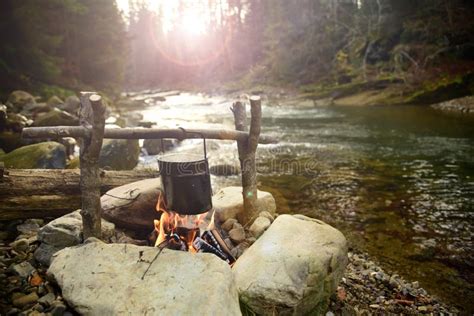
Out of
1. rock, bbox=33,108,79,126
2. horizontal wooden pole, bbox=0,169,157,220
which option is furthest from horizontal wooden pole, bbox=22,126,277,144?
rock, bbox=33,108,79,126

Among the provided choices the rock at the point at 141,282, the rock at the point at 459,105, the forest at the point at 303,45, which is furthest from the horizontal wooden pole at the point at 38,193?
the rock at the point at 459,105

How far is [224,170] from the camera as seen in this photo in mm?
10375

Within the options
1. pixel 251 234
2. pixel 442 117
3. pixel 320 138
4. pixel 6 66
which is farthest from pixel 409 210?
pixel 6 66

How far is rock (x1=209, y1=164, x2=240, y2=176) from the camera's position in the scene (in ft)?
33.9

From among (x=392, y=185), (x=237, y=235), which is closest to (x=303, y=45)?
(x=392, y=185)

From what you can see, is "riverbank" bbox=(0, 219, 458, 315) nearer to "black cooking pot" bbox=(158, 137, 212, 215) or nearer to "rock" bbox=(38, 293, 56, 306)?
"rock" bbox=(38, 293, 56, 306)

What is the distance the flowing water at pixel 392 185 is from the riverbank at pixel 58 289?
43cm

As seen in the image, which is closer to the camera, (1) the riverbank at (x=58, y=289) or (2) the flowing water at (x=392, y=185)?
(1) the riverbank at (x=58, y=289)

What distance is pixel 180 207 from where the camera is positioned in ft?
12.2

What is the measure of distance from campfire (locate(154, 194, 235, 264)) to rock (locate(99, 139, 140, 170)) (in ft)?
18.3

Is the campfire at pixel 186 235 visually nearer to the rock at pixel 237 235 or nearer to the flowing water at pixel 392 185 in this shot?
the rock at pixel 237 235

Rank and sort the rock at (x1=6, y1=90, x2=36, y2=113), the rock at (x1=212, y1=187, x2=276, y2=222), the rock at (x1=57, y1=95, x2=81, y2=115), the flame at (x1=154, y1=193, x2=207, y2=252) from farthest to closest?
the rock at (x1=57, y1=95, x2=81, y2=115) < the rock at (x1=6, y1=90, x2=36, y2=113) < the rock at (x1=212, y1=187, x2=276, y2=222) < the flame at (x1=154, y1=193, x2=207, y2=252)

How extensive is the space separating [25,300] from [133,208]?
5.32 ft

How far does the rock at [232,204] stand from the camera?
4.99 m
